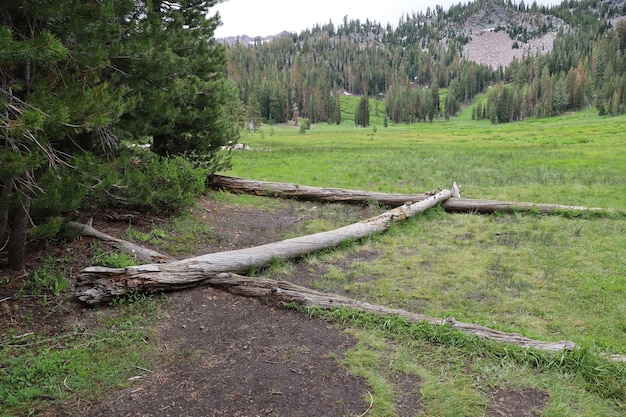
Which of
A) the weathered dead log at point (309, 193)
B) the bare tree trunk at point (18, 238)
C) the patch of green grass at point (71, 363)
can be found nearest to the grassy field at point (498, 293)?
the weathered dead log at point (309, 193)

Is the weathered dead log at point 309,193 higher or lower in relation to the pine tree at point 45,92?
lower

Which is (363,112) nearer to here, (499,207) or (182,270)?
(499,207)

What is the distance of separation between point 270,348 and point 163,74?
5872 mm

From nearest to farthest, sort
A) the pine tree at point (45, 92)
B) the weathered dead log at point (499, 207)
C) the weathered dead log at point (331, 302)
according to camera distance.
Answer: the pine tree at point (45, 92)
the weathered dead log at point (331, 302)
the weathered dead log at point (499, 207)

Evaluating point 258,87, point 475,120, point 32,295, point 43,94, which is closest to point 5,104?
point 43,94

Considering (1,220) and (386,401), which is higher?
(1,220)

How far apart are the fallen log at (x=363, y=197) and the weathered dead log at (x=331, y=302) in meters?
8.72

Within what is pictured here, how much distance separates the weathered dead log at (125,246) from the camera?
7618mm

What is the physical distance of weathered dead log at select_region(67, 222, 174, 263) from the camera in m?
7.62

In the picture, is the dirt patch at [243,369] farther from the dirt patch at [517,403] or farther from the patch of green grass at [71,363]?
the dirt patch at [517,403]

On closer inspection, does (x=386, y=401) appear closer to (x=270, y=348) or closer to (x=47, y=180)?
(x=270, y=348)

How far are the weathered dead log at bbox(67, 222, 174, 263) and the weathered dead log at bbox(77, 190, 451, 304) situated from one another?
2.86 feet

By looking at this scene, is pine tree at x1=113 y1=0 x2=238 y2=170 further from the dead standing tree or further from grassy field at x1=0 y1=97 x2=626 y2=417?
the dead standing tree

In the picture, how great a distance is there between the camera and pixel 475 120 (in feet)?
454
